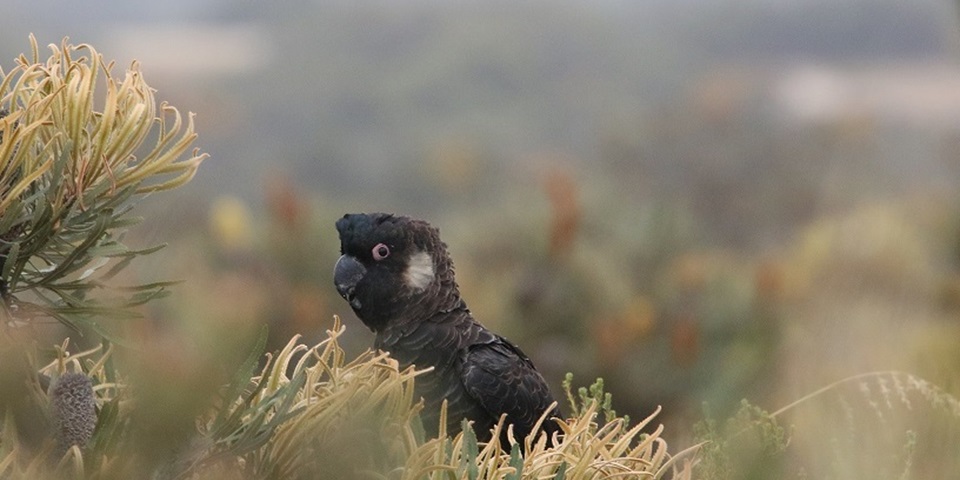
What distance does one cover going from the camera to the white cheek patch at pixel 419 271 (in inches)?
56.6

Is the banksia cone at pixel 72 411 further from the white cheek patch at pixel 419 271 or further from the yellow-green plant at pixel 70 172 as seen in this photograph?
the white cheek patch at pixel 419 271

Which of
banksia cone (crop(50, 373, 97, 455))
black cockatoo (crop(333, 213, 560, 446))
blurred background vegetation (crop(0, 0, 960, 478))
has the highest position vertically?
blurred background vegetation (crop(0, 0, 960, 478))

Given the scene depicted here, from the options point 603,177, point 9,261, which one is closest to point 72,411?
point 9,261

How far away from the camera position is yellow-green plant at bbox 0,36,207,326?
846mm

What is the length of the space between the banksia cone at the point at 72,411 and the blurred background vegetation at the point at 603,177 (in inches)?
2.7

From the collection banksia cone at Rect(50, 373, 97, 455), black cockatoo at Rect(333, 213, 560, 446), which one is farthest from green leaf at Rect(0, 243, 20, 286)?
black cockatoo at Rect(333, 213, 560, 446)

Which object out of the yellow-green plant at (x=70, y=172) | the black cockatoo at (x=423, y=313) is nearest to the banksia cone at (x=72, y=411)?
the yellow-green plant at (x=70, y=172)

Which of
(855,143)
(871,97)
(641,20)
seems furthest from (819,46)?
(855,143)

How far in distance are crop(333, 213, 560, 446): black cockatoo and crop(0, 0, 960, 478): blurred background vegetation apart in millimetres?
226

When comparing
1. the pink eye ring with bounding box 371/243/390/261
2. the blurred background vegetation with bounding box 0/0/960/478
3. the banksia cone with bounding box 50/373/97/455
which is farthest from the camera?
the blurred background vegetation with bounding box 0/0/960/478

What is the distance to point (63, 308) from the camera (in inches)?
35.4

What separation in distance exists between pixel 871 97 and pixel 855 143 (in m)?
2.02

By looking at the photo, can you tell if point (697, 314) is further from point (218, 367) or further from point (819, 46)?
point (819, 46)

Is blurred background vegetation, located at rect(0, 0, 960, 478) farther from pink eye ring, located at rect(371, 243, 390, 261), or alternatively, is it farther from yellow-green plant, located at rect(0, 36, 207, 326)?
pink eye ring, located at rect(371, 243, 390, 261)
